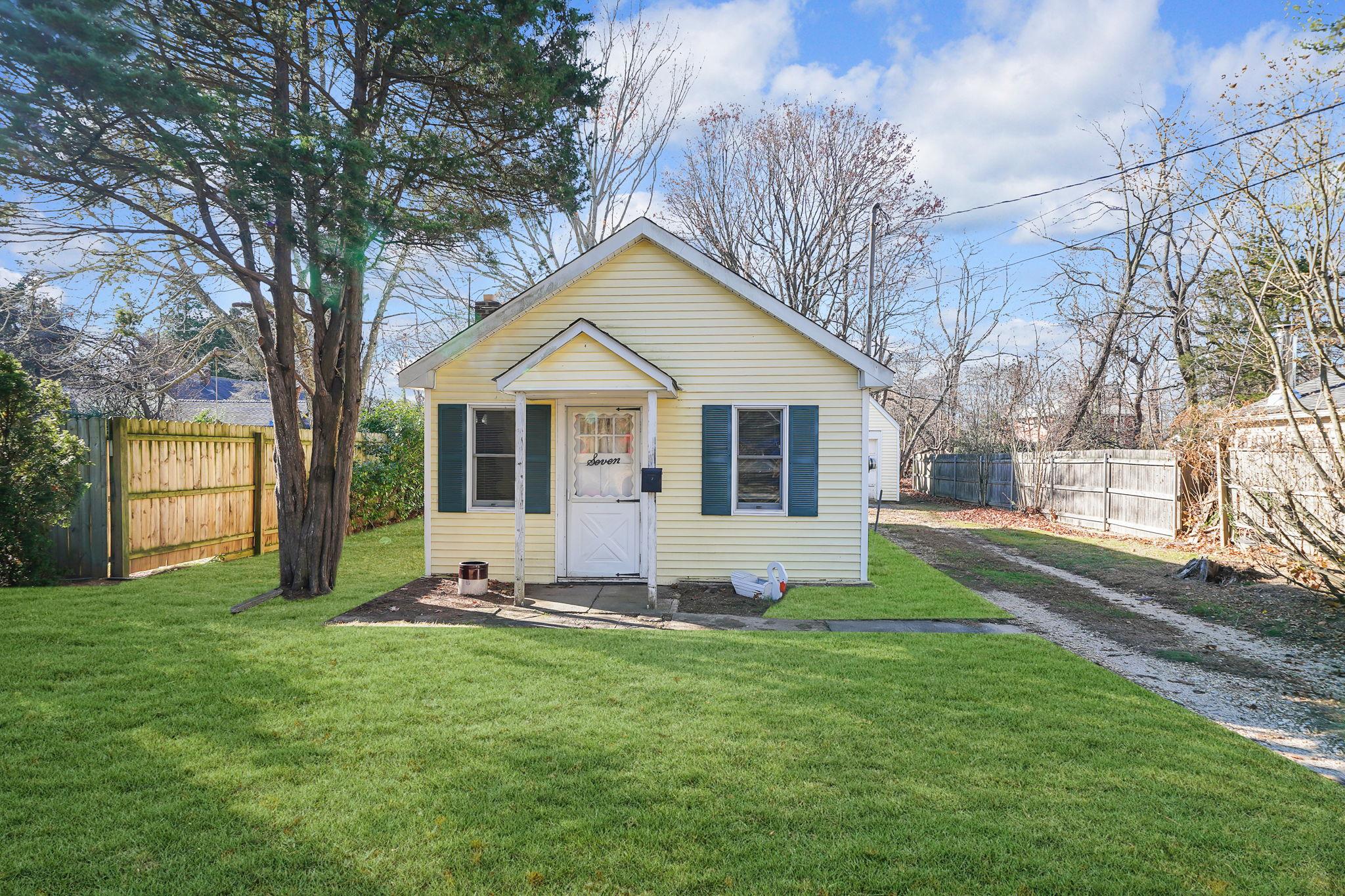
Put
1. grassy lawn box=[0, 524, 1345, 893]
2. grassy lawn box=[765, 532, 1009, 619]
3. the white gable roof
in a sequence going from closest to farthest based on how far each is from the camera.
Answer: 1. grassy lawn box=[0, 524, 1345, 893]
2. grassy lawn box=[765, 532, 1009, 619]
3. the white gable roof

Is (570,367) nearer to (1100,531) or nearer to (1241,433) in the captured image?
(1241,433)

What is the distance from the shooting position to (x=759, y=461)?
9523 mm

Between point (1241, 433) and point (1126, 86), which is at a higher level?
point (1126, 86)

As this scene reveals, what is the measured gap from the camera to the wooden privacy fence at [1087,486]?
14648mm

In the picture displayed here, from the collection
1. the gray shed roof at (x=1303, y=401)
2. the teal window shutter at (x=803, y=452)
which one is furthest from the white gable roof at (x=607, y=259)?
the gray shed roof at (x=1303, y=401)

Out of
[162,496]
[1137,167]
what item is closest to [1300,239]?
[1137,167]

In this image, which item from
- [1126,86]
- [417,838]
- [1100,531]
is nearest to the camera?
[417,838]

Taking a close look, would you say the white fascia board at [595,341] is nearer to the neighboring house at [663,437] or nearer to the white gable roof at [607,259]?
the neighboring house at [663,437]

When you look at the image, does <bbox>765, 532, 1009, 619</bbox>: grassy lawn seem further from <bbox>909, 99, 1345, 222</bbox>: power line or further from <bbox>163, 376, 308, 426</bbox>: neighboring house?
<bbox>163, 376, 308, 426</bbox>: neighboring house

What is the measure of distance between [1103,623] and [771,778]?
596 centimetres

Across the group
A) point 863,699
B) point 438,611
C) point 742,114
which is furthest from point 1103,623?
point 742,114

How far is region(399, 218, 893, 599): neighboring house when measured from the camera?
934cm

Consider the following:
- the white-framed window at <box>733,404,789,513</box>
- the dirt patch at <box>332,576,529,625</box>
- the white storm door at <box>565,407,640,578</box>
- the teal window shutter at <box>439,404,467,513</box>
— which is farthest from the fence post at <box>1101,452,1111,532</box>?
the teal window shutter at <box>439,404,467,513</box>

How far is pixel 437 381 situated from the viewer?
9477 mm
